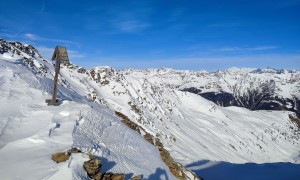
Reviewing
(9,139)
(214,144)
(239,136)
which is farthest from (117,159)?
(239,136)

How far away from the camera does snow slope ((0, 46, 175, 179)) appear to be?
36.0 ft

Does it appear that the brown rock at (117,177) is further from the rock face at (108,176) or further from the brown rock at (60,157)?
the brown rock at (60,157)

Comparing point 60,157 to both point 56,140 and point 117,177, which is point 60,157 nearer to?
point 56,140

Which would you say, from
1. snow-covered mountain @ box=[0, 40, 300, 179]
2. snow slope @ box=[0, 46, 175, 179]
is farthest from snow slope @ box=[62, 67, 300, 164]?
snow slope @ box=[0, 46, 175, 179]

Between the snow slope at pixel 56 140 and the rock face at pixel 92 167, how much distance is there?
19 cm

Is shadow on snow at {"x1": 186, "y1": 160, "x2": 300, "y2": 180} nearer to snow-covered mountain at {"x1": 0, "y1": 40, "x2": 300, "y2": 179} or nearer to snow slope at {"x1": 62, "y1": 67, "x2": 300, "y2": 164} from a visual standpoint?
snow-covered mountain at {"x1": 0, "y1": 40, "x2": 300, "y2": 179}

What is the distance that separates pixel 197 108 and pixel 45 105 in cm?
9524

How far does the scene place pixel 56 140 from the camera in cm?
1352

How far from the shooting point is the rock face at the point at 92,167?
11.0 metres

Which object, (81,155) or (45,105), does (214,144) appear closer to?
(45,105)

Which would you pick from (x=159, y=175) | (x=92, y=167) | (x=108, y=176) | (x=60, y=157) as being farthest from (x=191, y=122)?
(x=92, y=167)

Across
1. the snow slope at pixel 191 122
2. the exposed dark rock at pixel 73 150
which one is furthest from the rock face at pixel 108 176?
the snow slope at pixel 191 122

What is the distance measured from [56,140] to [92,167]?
3.26 metres

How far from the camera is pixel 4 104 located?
60.5ft
